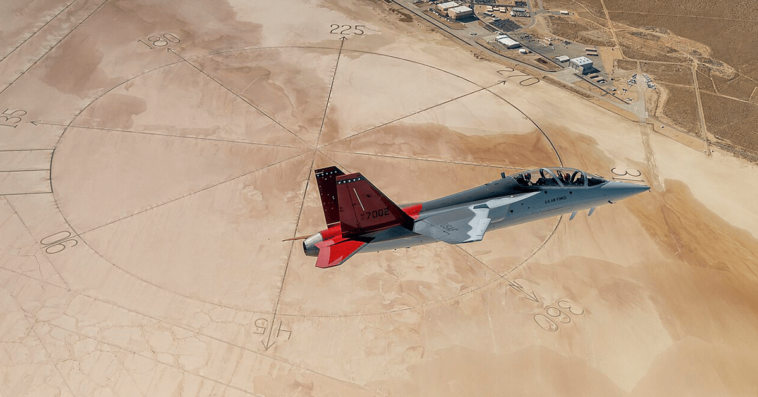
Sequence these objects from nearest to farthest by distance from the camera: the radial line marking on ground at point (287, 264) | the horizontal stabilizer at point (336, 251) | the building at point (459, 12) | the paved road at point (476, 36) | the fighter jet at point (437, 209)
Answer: the horizontal stabilizer at point (336, 251)
the fighter jet at point (437, 209)
the radial line marking on ground at point (287, 264)
the paved road at point (476, 36)
the building at point (459, 12)

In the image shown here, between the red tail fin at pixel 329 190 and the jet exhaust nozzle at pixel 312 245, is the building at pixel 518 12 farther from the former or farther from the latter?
the jet exhaust nozzle at pixel 312 245

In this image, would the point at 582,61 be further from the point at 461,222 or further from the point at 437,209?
the point at 461,222

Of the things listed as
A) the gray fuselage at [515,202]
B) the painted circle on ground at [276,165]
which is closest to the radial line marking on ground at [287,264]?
the painted circle on ground at [276,165]

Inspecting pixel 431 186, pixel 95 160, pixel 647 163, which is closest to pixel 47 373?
pixel 95 160

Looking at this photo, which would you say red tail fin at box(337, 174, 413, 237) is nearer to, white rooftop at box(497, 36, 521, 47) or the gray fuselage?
the gray fuselage

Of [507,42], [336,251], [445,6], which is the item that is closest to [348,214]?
[336,251]

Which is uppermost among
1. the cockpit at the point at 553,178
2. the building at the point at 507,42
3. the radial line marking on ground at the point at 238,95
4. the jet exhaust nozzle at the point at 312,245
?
the cockpit at the point at 553,178
